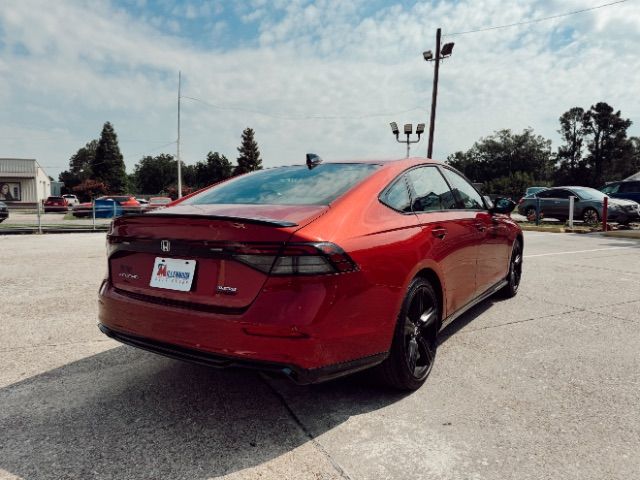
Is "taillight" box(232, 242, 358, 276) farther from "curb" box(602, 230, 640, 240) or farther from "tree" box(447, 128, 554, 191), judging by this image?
"tree" box(447, 128, 554, 191)

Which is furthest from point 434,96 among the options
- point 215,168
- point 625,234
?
point 215,168

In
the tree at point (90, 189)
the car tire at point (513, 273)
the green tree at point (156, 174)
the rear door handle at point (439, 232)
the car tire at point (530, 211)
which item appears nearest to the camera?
the rear door handle at point (439, 232)

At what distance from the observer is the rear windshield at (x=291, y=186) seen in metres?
2.73

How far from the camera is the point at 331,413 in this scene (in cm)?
253

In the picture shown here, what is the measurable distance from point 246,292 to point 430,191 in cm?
175

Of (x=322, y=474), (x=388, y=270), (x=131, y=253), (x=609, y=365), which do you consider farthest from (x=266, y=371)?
(x=609, y=365)

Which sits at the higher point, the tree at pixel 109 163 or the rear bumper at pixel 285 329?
the tree at pixel 109 163

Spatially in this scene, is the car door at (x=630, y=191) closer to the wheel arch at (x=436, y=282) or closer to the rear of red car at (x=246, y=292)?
the wheel arch at (x=436, y=282)

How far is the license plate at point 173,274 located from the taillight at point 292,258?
33 centimetres

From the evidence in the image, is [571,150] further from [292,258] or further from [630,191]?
[292,258]

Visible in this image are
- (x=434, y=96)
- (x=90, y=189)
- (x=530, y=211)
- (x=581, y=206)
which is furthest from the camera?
(x=90, y=189)

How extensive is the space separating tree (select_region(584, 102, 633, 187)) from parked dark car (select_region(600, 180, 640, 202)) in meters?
59.1

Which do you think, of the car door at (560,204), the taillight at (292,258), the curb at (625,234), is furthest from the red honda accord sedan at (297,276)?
the car door at (560,204)

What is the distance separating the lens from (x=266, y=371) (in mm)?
2127
